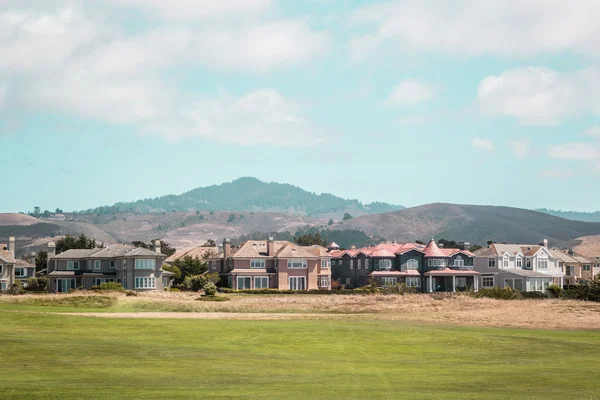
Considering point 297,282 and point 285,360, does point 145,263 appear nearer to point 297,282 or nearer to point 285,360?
point 297,282

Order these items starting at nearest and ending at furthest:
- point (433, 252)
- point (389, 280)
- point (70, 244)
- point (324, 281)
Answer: point (389, 280) < point (324, 281) < point (433, 252) < point (70, 244)

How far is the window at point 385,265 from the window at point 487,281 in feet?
48.6

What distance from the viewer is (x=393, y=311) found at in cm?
6681

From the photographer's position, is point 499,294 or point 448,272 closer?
point 499,294

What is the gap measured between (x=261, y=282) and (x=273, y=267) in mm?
3352

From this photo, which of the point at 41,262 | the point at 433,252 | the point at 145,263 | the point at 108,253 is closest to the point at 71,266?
the point at 108,253

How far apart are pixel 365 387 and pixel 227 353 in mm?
10830

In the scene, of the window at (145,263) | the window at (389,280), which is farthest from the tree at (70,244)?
the window at (389,280)

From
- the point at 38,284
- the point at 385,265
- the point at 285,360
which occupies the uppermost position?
the point at 385,265

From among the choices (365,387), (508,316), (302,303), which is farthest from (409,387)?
(302,303)

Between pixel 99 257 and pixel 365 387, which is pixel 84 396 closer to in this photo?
pixel 365 387

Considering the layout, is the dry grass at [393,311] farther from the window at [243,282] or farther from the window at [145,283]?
the window at [243,282]

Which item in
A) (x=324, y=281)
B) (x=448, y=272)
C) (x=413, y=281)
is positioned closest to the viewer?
(x=448, y=272)

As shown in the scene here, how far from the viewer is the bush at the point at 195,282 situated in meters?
99.4
